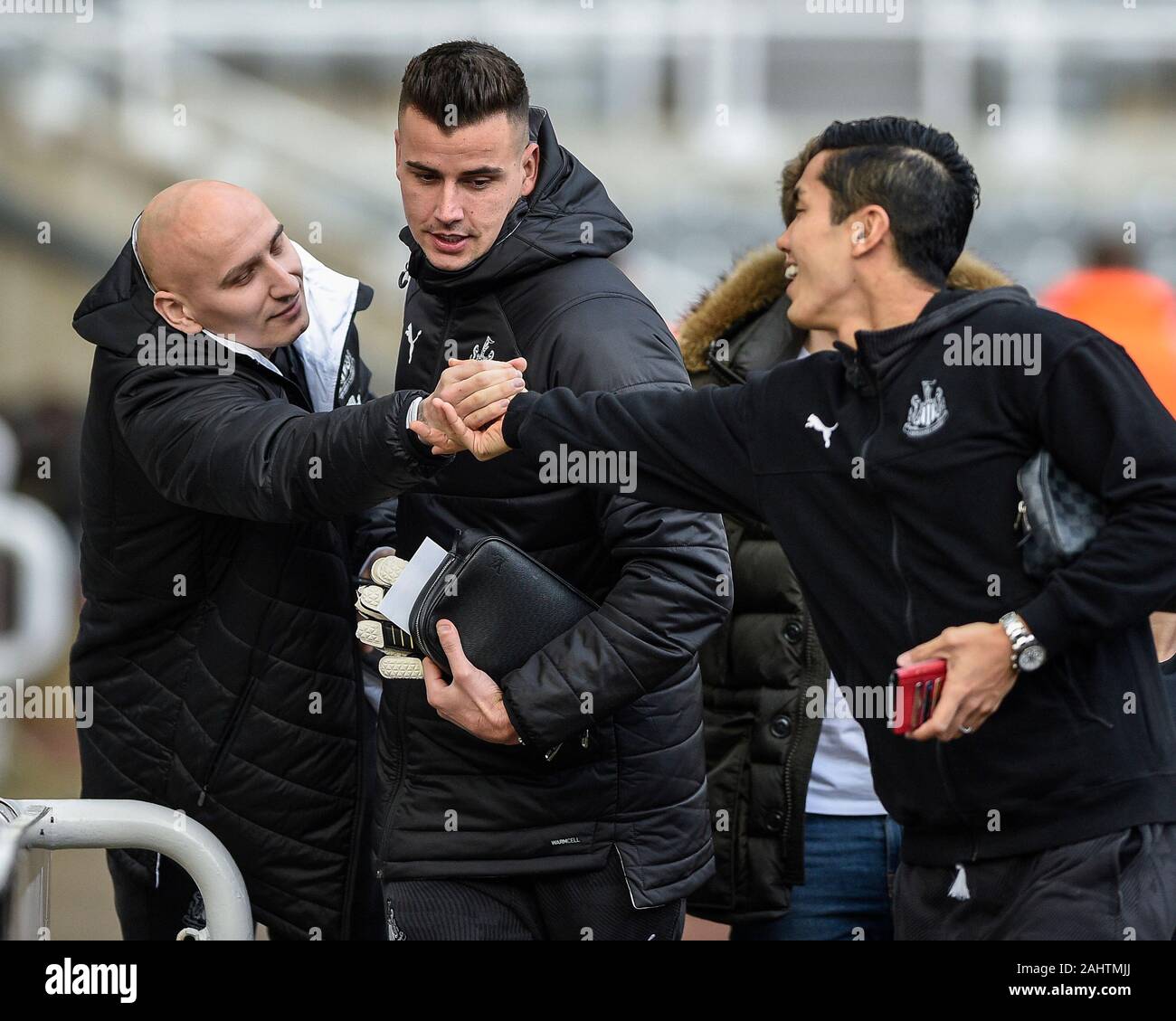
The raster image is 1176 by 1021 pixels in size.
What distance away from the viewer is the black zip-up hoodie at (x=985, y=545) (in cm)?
246

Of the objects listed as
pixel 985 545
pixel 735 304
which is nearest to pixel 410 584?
pixel 985 545

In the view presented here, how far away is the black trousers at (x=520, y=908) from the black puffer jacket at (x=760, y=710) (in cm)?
51

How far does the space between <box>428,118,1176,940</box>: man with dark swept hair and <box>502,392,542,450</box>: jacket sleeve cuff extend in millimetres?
209

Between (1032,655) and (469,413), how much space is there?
1.04 m

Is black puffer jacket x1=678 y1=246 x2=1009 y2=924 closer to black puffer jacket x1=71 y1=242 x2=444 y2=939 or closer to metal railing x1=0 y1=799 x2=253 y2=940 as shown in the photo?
black puffer jacket x1=71 y1=242 x2=444 y2=939

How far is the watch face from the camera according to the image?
8.12 feet

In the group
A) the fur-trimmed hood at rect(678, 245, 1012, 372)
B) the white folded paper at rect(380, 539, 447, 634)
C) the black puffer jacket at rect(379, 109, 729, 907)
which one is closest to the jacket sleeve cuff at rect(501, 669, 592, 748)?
the black puffer jacket at rect(379, 109, 729, 907)

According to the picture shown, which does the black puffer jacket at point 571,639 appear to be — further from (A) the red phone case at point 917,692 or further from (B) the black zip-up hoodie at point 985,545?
(A) the red phone case at point 917,692

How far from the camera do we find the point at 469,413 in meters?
3.03

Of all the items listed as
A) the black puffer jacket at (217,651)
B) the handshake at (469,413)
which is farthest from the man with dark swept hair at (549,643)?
the black puffer jacket at (217,651)

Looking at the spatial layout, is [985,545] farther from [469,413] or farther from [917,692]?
[469,413]
